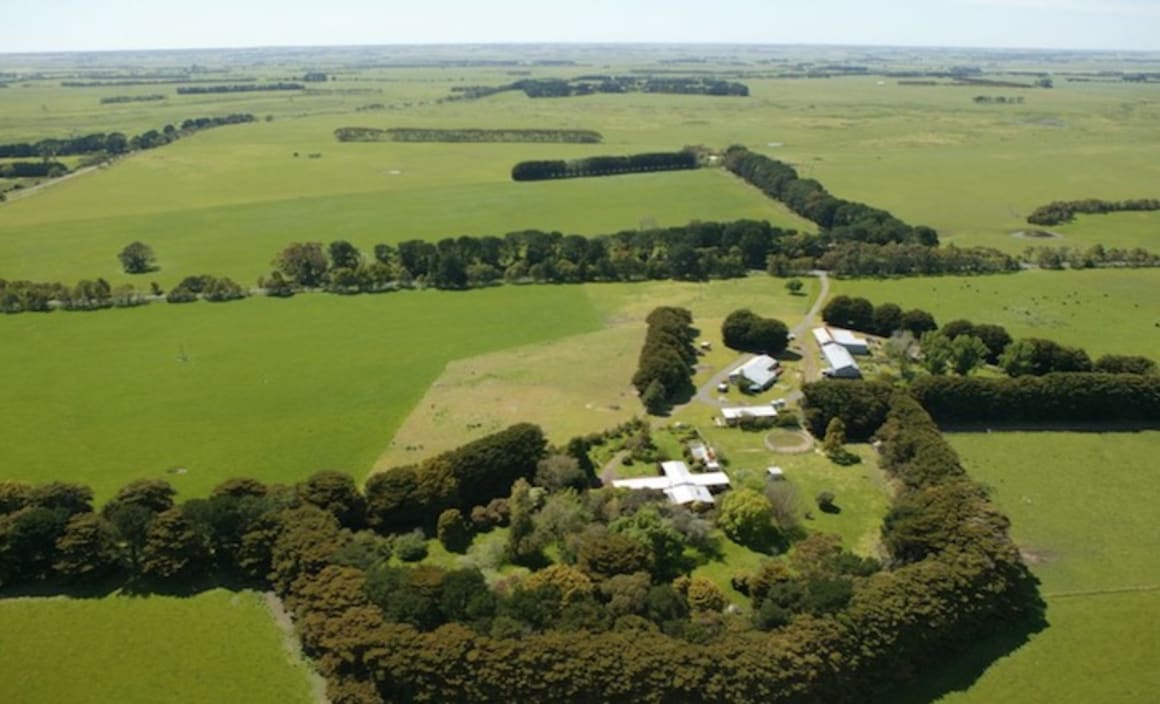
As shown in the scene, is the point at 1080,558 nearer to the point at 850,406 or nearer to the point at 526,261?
the point at 850,406

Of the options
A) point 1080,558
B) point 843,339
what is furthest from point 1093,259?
point 1080,558

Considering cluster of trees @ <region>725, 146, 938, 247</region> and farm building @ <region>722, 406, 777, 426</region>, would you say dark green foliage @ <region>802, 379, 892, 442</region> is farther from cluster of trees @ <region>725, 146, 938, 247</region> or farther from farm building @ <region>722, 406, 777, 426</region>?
cluster of trees @ <region>725, 146, 938, 247</region>

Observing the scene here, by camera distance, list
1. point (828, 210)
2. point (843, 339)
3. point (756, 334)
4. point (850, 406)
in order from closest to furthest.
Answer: point (850, 406), point (756, 334), point (843, 339), point (828, 210)

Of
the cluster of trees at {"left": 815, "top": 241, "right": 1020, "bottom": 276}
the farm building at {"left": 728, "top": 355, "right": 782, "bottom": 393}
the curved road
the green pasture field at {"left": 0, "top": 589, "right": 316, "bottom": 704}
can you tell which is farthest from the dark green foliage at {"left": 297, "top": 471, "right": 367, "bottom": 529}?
the cluster of trees at {"left": 815, "top": 241, "right": 1020, "bottom": 276}

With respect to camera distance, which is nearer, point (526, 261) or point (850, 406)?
point (850, 406)

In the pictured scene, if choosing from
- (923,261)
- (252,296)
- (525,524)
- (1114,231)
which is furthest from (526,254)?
(1114,231)

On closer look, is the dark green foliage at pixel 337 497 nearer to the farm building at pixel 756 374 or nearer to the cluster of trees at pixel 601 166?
the farm building at pixel 756 374
